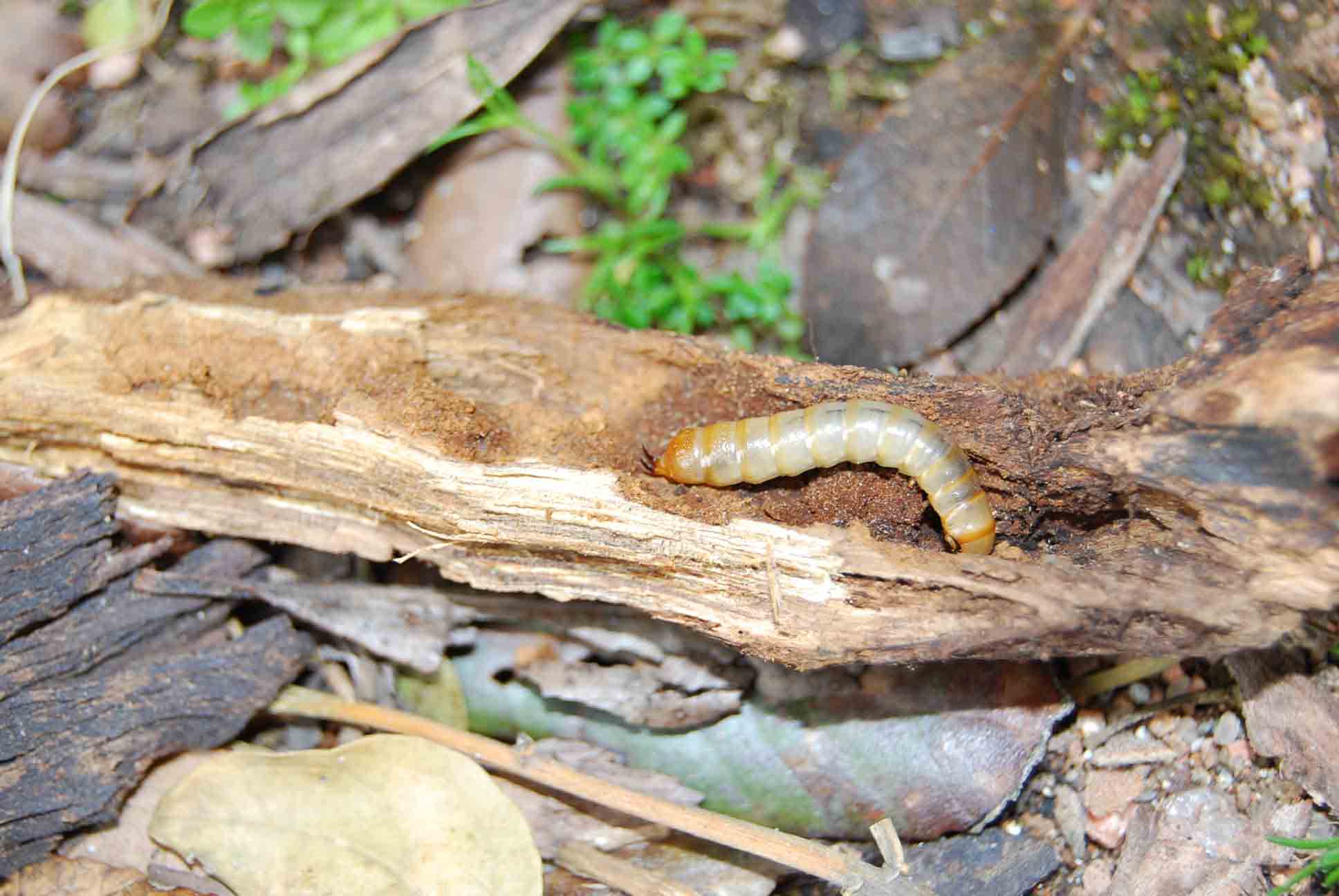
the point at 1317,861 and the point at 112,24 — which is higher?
the point at 112,24

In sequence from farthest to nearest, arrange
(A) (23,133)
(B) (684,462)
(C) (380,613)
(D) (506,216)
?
(A) (23,133) → (D) (506,216) → (C) (380,613) → (B) (684,462)

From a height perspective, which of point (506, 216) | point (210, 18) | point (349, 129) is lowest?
point (506, 216)

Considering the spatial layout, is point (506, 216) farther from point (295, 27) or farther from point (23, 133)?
point (23, 133)

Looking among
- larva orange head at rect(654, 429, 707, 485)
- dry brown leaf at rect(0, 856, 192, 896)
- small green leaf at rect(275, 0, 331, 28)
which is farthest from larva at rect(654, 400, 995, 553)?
small green leaf at rect(275, 0, 331, 28)

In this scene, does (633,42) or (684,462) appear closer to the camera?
(684,462)

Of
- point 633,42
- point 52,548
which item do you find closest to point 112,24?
point 633,42

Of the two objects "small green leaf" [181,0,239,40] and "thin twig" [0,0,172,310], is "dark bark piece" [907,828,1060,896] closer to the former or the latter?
"thin twig" [0,0,172,310]

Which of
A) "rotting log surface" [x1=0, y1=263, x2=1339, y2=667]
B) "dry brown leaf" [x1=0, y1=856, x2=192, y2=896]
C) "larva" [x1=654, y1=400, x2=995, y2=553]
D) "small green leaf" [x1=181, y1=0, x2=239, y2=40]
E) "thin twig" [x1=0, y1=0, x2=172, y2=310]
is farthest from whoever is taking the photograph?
"small green leaf" [x1=181, y1=0, x2=239, y2=40]
